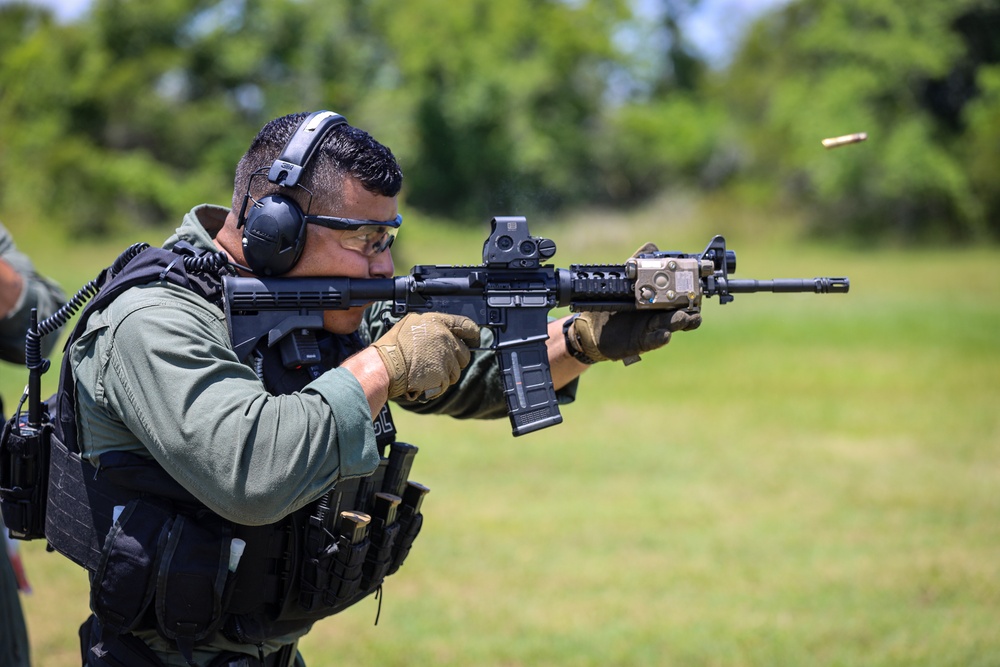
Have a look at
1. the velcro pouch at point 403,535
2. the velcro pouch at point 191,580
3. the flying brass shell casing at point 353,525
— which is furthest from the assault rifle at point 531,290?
the velcro pouch at point 191,580

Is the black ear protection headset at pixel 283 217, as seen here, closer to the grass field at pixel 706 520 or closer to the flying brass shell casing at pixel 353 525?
the flying brass shell casing at pixel 353 525

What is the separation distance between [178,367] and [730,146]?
38.8 meters

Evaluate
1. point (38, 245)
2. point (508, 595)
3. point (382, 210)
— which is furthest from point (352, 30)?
point (382, 210)

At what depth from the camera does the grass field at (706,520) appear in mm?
6148

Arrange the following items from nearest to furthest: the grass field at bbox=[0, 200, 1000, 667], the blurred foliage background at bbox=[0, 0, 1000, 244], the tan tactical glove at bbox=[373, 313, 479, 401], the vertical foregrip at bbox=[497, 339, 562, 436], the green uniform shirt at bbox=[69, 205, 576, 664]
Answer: the green uniform shirt at bbox=[69, 205, 576, 664] < the tan tactical glove at bbox=[373, 313, 479, 401] < the vertical foregrip at bbox=[497, 339, 562, 436] < the grass field at bbox=[0, 200, 1000, 667] < the blurred foliage background at bbox=[0, 0, 1000, 244]

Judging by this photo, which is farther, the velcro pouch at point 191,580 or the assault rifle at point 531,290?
the assault rifle at point 531,290

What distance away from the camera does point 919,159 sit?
29141 millimetres

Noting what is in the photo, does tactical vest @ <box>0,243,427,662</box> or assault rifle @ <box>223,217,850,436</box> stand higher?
assault rifle @ <box>223,217,850,436</box>

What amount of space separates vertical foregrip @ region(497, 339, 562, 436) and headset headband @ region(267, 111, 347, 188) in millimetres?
855

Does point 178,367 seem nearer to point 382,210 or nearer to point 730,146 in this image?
point 382,210

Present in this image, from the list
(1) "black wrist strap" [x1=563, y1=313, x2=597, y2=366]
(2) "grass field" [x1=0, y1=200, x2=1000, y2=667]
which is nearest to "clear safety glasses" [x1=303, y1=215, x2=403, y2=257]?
(2) "grass field" [x1=0, y1=200, x2=1000, y2=667]

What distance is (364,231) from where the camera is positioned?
3107 mm

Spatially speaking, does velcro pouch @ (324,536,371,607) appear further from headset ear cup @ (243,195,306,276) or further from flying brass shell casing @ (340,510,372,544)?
headset ear cup @ (243,195,306,276)

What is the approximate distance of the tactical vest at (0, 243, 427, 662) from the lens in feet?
9.09
